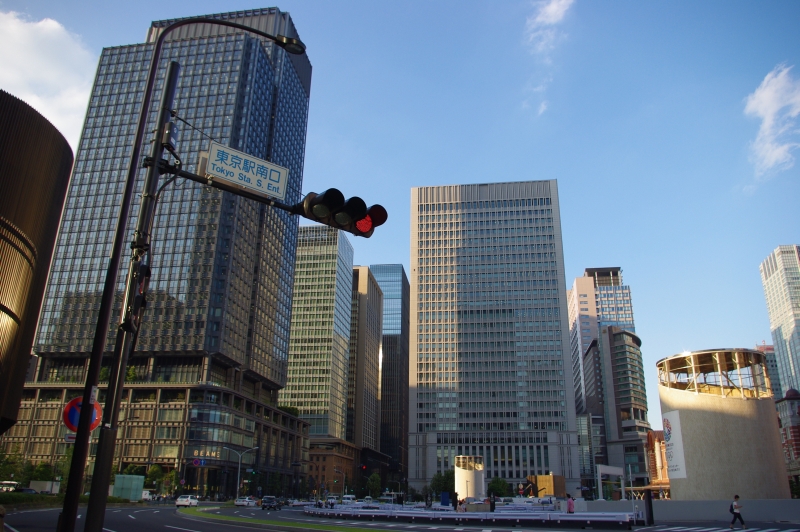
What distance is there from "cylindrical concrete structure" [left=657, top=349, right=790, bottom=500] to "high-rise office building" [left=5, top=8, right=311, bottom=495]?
255ft

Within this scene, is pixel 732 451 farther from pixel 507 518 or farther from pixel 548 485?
pixel 548 485

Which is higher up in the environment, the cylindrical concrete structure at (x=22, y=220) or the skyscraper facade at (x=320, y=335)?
the skyscraper facade at (x=320, y=335)

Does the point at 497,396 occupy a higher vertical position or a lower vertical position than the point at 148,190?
higher

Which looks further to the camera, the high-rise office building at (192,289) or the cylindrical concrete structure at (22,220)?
the high-rise office building at (192,289)

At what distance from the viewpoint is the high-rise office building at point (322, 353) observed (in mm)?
172625

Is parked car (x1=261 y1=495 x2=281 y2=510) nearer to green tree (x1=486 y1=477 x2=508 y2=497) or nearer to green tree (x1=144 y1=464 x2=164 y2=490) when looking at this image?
green tree (x1=144 y1=464 x2=164 y2=490)

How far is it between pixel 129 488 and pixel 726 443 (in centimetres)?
5844

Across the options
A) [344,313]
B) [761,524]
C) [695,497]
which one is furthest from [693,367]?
[344,313]

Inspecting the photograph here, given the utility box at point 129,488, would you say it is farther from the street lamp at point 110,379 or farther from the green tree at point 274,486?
the street lamp at point 110,379

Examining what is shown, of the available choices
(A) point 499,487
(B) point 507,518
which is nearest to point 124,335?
(B) point 507,518

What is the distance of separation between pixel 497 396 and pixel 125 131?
114923 millimetres

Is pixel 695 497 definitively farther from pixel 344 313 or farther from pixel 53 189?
pixel 344 313

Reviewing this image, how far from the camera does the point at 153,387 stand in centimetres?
10650

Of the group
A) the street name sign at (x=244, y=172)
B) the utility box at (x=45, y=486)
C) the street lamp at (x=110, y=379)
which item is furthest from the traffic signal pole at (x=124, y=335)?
the utility box at (x=45, y=486)
